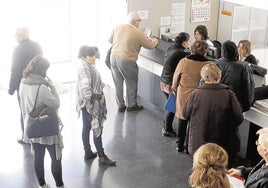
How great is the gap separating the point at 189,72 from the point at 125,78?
5.40 feet

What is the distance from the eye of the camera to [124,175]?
453 centimetres

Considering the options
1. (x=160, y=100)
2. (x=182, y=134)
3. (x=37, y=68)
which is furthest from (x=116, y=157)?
(x=37, y=68)

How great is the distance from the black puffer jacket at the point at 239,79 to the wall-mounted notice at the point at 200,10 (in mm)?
2585

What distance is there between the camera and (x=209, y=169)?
2389mm

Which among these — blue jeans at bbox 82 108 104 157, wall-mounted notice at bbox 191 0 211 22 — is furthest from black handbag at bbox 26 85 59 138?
wall-mounted notice at bbox 191 0 211 22

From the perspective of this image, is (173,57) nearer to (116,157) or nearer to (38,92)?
(116,157)

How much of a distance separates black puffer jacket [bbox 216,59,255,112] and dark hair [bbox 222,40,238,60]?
4cm

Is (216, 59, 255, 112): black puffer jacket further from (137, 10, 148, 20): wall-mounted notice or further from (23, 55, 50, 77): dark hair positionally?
(137, 10, 148, 20): wall-mounted notice

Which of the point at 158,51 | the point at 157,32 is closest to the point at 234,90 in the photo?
the point at 158,51

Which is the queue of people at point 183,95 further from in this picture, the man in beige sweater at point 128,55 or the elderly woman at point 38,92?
the man in beige sweater at point 128,55

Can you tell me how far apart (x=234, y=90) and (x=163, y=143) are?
4.21 feet

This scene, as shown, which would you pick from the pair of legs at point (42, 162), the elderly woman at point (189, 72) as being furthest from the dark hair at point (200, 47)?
the pair of legs at point (42, 162)

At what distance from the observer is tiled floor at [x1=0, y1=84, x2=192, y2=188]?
442 cm

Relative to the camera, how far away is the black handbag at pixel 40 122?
374cm
